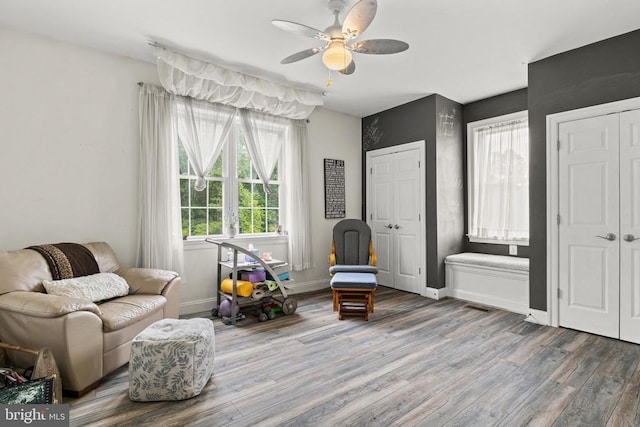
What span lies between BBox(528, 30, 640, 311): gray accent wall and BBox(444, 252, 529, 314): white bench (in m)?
0.31

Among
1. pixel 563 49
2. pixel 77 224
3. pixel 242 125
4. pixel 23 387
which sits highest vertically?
pixel 563 49

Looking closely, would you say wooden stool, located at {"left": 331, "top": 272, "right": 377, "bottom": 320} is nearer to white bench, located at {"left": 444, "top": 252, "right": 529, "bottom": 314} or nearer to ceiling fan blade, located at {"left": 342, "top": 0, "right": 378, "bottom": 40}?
white bench, located at {"left": 444, "top": 252, "right": 529, "bottom": 314}

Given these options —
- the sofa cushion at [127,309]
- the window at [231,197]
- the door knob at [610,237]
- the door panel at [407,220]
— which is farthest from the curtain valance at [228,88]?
the door knob at [610,237]

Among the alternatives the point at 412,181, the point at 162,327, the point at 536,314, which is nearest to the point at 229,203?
the point at 162,327

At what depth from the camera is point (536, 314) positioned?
135 inches

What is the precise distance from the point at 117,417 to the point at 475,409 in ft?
6.95

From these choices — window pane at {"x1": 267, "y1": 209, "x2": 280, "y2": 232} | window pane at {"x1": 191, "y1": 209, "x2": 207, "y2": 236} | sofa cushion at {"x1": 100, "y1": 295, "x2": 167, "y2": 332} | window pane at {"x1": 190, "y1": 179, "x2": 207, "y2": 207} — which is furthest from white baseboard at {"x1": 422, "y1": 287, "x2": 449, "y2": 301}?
sofa cushion at {"x1": 100, "y1": 295, "x2": 167, "y2": 332}

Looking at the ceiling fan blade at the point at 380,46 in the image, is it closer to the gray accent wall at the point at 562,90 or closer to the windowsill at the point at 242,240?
the gray accent wall at the point at 562,90

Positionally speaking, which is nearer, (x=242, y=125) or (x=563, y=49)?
(x=563, y=49)

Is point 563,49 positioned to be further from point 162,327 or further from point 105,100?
point 105,100

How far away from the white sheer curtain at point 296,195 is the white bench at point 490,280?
2010 millimetres

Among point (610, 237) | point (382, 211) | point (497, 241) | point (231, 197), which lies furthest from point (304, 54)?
point (497, 241)

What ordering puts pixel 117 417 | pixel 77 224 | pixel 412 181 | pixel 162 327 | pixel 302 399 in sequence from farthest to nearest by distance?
pixel 412 181 → pixel 77 224 → pixel 162 327 → pixel 302 399 → pixel 117 417

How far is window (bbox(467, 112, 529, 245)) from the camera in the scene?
165 inches
